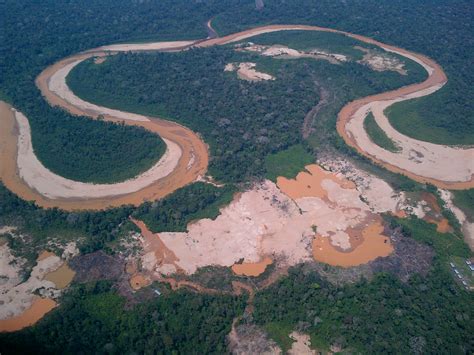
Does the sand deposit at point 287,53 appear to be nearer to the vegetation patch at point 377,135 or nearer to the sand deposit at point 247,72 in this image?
the sand deposit at point 247,72

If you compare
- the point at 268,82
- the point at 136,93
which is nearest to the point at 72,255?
the point at 136,93

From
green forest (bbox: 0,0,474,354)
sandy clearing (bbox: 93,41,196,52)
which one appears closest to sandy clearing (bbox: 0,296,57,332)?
green forest (bbox: 0,0,474,354)

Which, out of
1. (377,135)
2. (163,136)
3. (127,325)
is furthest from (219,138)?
(127,325)

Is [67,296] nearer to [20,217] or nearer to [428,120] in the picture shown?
[20,217]

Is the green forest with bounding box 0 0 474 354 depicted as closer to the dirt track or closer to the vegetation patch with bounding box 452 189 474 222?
the vegetation patch with bounding box 452 189 474 222

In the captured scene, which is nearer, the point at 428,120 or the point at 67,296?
the point at 67,296

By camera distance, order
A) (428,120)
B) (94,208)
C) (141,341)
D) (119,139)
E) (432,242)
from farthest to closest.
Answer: (428,120) → (119,139) → (94,208) → (432,242) → (141,341)
